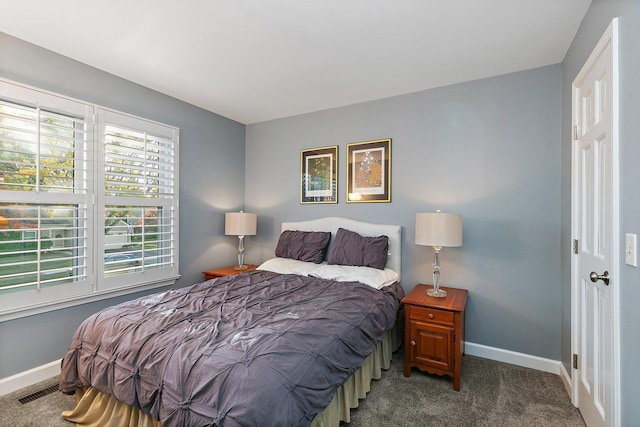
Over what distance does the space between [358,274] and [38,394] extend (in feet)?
8.44

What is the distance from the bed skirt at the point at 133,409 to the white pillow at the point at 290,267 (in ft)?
3.49

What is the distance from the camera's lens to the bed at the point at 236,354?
1241mm

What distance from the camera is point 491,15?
1.96 meters

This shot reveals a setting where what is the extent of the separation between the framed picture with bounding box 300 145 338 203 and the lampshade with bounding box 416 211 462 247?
1.32 meters

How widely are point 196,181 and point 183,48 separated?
1606 millimetres

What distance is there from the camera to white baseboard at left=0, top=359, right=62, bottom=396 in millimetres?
2186

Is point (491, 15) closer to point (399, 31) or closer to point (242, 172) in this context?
point (399, 31)

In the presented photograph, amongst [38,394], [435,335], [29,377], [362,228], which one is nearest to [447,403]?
[435,335]

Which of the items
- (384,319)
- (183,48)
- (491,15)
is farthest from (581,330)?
(183,48)

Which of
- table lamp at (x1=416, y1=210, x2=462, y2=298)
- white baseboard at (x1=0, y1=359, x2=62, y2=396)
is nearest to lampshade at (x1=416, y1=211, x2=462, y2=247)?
table lamp at (x1=416, y1=210, x2=462, y2=298)

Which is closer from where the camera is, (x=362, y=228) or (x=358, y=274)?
(x=358, y=274)

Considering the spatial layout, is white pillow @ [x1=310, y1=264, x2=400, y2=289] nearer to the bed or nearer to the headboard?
the bed

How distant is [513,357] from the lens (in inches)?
105

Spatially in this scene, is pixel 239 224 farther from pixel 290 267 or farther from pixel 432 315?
pixel 432 315
